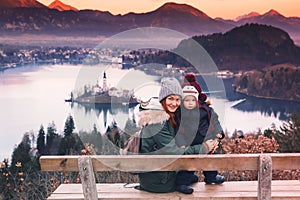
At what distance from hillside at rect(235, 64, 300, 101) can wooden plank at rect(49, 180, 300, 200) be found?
2.28m

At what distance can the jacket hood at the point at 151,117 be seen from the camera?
237 centimetres

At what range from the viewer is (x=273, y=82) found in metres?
5.09

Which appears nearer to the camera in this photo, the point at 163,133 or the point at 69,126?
the point at 163,133

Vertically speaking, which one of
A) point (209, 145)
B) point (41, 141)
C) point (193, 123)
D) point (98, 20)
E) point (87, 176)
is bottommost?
point (41, 141)

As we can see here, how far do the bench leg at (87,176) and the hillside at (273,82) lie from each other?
294 centimetres

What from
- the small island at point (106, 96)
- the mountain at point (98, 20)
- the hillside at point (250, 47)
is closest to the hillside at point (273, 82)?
the hillside at point (250, 47)

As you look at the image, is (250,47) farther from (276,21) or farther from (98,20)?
(98,20)

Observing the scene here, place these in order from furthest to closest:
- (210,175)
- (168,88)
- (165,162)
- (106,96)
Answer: (106,96), (210,175), (168,88), (165,162)

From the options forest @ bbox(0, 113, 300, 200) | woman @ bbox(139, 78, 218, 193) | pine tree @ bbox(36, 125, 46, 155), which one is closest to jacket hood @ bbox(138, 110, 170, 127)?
woman @ bbox(139, 78, 218, 193)

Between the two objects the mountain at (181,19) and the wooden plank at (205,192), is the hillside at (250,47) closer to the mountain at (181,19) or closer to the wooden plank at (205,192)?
the mountain at (181,19)

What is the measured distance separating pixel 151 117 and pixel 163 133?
0.36 feet

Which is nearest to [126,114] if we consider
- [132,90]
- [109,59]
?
[132,90]

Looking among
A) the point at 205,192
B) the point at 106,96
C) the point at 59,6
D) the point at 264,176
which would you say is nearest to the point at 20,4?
the point at 59,6

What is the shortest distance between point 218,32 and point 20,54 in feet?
6.41
